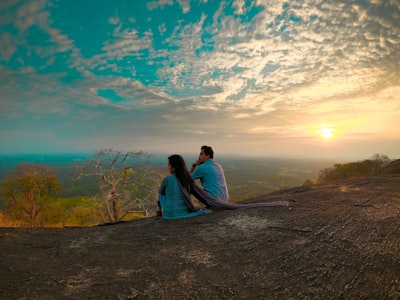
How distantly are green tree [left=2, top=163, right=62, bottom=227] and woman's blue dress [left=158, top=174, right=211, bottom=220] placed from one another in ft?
86.8

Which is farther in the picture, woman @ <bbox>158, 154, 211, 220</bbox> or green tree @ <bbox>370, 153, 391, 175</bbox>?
green tree @ <bbox>370, 153, 391, 175</bbox>

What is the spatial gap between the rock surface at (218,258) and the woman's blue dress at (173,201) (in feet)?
1.37

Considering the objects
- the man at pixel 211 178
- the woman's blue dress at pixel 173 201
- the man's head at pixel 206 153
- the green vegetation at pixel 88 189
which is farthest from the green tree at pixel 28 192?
the man at pixel 211 178

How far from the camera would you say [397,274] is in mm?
2918

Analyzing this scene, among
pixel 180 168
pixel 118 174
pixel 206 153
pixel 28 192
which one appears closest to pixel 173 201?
pixel 180 168

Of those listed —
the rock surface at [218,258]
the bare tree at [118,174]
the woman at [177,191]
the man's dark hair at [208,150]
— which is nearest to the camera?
the rock surface at [218,258]

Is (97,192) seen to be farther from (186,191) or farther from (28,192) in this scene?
(186,191)

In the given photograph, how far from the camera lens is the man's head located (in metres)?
7.22

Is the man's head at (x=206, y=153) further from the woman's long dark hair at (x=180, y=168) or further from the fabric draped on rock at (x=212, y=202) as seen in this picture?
the woman's long dark hair at (x=180, y=168)

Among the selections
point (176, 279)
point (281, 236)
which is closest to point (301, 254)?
point (281, 236)

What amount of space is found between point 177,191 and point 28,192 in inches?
1125

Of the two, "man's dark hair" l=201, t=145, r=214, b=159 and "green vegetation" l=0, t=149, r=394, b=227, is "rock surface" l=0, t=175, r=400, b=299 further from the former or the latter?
"green vegetation" l=0, t=149, r=394, b=227

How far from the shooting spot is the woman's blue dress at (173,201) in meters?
5.91

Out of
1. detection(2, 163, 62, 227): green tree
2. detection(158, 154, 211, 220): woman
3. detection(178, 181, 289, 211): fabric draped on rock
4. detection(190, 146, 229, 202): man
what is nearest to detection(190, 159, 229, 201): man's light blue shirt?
detection(190, 146, 229, 202): man
